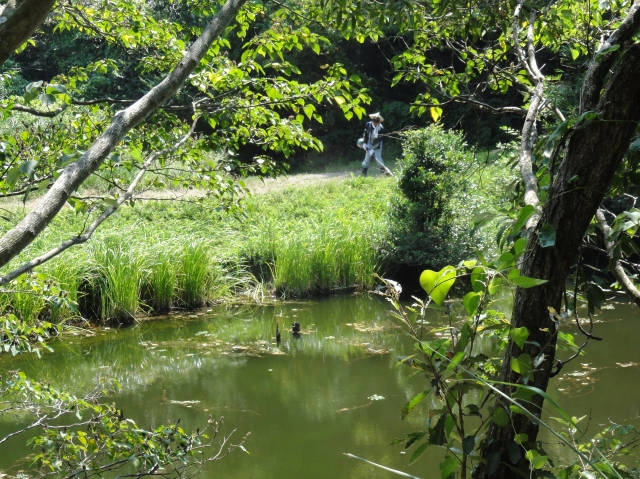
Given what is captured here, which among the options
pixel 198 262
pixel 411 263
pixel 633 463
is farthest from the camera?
pixel 411 263

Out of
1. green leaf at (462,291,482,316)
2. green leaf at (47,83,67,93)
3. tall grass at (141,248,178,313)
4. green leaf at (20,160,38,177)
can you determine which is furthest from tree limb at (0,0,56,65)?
tall grass at (141,248,178,313)

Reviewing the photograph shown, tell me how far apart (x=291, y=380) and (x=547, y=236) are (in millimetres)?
4985

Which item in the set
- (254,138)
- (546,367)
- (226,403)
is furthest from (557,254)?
(226,403)

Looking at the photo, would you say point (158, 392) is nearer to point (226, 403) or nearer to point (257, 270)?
point (226, 403)

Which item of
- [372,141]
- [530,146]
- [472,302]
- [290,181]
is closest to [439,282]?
[472,302]

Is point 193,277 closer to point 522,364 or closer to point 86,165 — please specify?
point 86,165

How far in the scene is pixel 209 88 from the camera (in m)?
3.93

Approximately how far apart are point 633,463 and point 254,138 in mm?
3099

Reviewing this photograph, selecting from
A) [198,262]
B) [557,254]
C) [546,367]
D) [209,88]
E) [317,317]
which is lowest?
[317,317]

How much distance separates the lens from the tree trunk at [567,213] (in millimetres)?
1377

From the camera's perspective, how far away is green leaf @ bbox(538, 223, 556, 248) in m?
1.35

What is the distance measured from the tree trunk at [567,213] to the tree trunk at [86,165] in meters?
1.01

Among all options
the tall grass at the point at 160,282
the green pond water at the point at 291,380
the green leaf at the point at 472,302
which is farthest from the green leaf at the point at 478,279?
the tall grass at the point at 160,282

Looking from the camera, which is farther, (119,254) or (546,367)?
(119,254)
